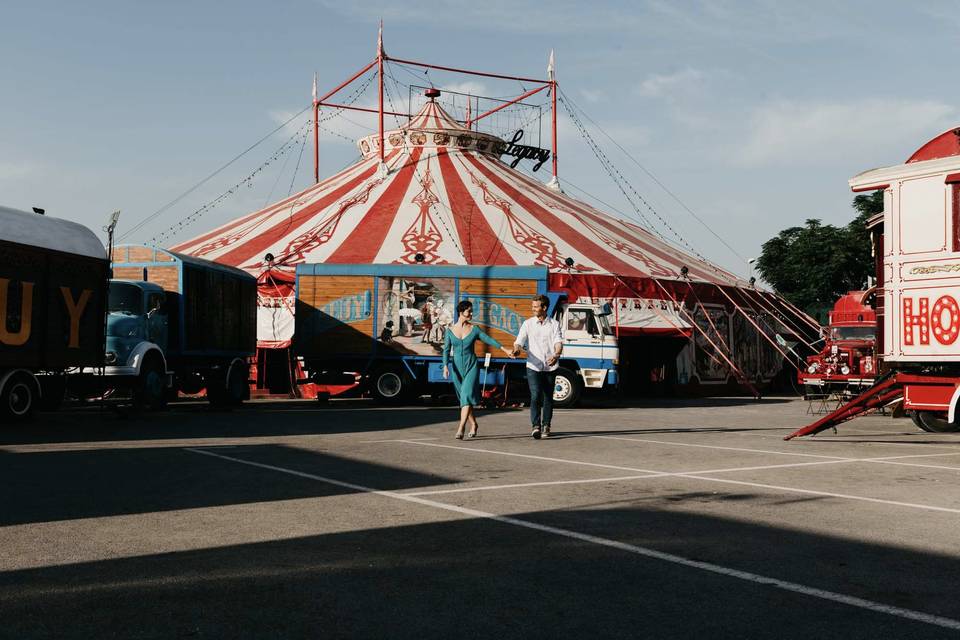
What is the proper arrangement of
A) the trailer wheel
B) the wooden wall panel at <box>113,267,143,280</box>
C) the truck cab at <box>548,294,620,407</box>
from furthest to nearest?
the truck cab at <box>548,294,620,407</box> → the trailer wheel → the wooden wall panel at <box>113,267,143,280</box>

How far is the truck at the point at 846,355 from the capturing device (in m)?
22.2

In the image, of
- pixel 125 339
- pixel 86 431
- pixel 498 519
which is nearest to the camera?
pixel 498 519

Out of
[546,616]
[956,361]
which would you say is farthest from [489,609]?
[956,361]

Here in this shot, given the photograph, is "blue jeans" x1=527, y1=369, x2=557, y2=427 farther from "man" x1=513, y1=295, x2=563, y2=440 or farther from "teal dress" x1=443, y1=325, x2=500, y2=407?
"teal dress" x1=443, y1=325, x2=500, y2=407

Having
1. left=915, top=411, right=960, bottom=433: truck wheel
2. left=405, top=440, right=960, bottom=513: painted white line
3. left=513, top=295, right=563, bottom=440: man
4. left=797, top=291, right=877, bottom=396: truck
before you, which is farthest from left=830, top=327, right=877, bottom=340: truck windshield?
left=405, top=440, right=960, bottom=513: painted white line

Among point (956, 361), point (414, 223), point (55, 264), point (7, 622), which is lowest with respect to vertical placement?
point (7, 622)

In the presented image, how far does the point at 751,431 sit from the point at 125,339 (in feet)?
34.4

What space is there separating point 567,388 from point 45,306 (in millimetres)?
10750

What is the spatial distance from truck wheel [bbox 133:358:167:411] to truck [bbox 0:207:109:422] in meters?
1.32

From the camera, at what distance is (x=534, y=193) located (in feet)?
105

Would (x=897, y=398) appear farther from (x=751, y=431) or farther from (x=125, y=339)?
(x=125, y=339)

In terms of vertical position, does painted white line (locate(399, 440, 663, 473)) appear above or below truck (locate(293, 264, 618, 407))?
below

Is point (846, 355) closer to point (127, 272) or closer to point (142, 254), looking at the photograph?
point (142, 254)

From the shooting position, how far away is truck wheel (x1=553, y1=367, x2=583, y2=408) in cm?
2155
